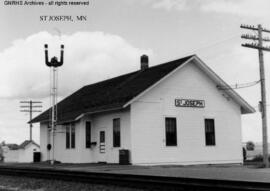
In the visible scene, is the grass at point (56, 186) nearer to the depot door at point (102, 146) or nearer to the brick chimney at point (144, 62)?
the depot door at point (102, 146)

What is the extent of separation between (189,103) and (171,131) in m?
2.03

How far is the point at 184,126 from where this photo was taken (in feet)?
88.4

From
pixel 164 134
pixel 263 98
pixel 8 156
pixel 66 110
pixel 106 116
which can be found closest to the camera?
pixel 263 98

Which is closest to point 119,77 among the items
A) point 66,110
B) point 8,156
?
point 66,110

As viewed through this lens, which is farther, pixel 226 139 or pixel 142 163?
pixel 226 139

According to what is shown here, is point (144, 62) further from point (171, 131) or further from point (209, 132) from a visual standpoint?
point (171, 131)

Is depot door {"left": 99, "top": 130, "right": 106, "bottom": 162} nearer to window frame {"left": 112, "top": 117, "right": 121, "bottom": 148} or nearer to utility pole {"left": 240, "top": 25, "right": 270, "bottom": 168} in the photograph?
window frame {"left": 112, "top": 117, "right": 121, "bottom": 148}

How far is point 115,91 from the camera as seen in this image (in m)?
28.8

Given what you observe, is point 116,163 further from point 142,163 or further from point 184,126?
point 184,126

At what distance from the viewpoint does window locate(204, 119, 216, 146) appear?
91.8 feet

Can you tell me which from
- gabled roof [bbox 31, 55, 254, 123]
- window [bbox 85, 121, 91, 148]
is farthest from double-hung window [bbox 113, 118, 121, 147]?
A: window [bbox 85, 121, 91, 148]

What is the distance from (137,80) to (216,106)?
A: 499 cm

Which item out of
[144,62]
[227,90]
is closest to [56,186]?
[227,90]

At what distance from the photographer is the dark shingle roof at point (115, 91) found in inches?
1024
